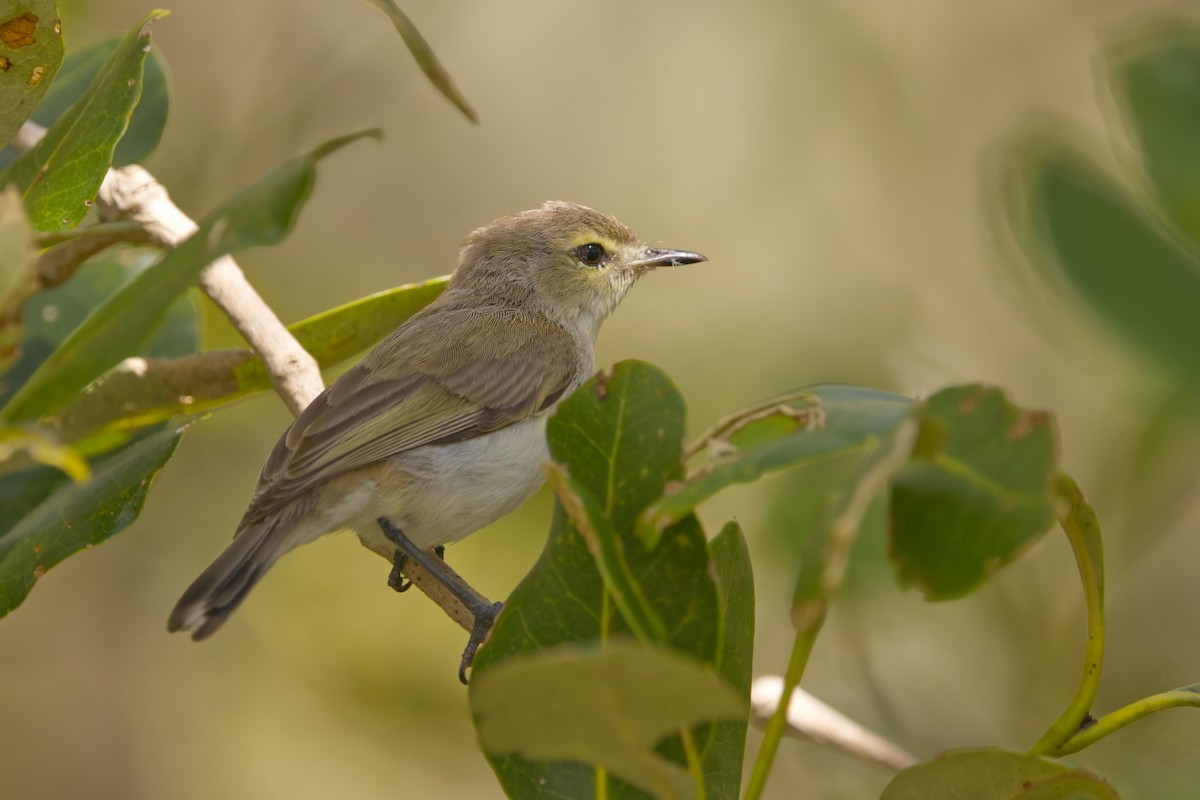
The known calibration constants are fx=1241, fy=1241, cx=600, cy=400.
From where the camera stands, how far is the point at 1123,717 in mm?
1414

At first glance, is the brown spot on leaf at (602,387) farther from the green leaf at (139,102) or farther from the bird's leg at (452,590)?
the green leaf at (139,102)

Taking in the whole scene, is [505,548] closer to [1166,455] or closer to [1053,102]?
[1166,455]

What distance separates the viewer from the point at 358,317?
302 centimetres

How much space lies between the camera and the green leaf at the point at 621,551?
145cm

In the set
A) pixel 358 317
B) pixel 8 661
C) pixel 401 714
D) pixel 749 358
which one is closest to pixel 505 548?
pixel 401 714

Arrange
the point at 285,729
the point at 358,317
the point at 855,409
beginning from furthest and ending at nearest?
the point at 285,729, the point at 358,317, the point at 855,409

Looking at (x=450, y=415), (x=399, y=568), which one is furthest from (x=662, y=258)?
(x=399, y=568)

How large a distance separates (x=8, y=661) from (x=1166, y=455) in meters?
5.39

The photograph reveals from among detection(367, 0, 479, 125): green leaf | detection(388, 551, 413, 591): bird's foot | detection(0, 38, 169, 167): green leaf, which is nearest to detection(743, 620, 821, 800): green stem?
detection(367, 0, 479, 125): green leaf

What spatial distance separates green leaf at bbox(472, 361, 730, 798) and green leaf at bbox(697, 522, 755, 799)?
0.17 feet

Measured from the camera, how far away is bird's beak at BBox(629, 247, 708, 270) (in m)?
4.31

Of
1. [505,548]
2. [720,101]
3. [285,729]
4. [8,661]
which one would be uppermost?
[720,101]

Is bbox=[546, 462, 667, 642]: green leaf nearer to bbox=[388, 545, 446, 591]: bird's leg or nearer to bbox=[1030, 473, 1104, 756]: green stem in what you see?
bbox=[1030, 473, 1104, 756]: green stem

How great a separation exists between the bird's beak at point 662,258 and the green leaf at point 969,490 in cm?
310
